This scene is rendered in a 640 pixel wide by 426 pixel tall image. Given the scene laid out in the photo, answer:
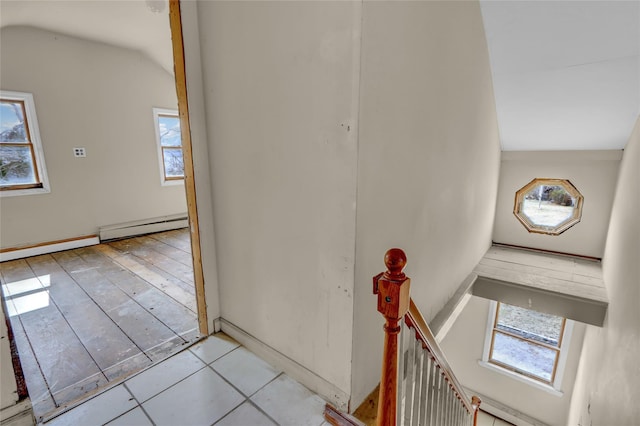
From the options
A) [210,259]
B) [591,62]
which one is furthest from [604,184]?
[210,259]

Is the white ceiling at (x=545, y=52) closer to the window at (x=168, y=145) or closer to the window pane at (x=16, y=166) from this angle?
the window at (x=168, y=145)

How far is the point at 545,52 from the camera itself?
96.7 inches

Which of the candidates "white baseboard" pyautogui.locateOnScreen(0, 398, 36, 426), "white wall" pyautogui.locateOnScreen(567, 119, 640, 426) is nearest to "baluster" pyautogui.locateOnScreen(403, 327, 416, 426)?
"white wall" pyautogui.locateOnScreen(567, 119, 640, 426)

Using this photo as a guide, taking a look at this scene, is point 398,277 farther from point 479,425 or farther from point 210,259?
point 479,425

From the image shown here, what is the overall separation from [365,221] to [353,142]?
36 centimetres

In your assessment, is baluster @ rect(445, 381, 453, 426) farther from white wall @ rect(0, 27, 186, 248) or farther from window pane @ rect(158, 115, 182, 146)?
window pane @ rect(158, 115, 182, 146)

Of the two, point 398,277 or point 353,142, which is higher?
point 353,142

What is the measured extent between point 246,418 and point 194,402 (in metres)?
0.31

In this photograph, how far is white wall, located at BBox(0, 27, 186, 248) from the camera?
3500mm

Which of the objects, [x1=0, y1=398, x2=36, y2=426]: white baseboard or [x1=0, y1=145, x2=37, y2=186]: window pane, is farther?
[x1=0, y1=145, x2=37, y2=186]: window pane

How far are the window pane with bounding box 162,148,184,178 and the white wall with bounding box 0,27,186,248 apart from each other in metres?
0.18

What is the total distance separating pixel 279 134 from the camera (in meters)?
1.49

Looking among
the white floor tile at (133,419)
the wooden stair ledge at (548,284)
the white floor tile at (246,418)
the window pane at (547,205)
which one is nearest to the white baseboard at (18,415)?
the white floor tile at (133,419)

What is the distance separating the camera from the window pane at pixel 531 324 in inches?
173
